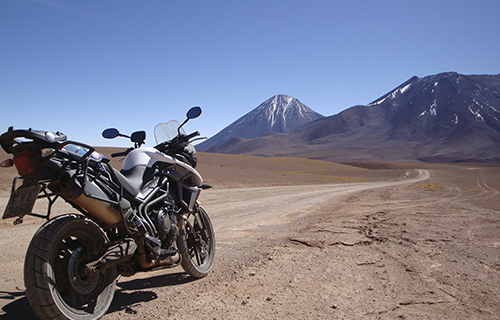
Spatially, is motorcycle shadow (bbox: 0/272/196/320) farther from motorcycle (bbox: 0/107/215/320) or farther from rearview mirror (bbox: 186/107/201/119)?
rearview mirror (bbox: 186/107/201/119)

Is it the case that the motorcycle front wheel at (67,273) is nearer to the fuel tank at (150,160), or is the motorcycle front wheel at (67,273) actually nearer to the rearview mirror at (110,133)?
the fuel tank at (150,160)

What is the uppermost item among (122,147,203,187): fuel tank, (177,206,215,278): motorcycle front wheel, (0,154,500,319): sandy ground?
(122,147,203,187): fuel tank

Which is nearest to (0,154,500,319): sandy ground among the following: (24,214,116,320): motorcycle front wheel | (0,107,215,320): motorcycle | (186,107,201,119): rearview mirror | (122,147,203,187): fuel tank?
(24,214,116,320): motorcycle front wheel

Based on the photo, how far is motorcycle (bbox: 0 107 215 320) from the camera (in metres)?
2.92

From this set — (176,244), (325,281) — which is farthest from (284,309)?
(176,244)

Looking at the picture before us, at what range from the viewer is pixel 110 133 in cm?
484

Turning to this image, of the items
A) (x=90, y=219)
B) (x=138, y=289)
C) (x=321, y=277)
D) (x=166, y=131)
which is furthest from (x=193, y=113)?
(x=321, y=277)

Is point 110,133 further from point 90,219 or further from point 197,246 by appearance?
point 197,246

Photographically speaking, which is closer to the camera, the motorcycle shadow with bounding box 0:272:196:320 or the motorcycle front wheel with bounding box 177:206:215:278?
the motorcycle shadow with bounding box 0:272:196:320

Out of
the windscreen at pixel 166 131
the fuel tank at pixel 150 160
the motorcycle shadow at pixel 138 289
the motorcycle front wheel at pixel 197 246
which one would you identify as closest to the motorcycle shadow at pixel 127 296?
the motorcycle shadow at pixel 138 289

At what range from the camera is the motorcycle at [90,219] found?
115 inches

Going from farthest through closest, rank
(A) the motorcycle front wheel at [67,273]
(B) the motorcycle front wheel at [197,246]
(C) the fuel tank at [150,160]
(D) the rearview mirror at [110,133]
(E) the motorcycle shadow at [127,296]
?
(D) the rearview mirror at [110,133] < (B) the motorcycle front wheel at [197,246] < (C) the fuel tank at [150,160] < (E) the motorcycle shadow at [127,296] < (A) the motorcycle front wheel at [67,273]

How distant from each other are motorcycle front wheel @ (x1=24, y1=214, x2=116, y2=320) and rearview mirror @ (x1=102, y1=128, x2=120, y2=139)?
1714mm

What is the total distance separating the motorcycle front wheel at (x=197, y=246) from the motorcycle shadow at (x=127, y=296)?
19cm
